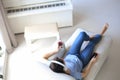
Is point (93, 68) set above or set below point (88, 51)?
below

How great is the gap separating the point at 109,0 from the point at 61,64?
157 centimetres

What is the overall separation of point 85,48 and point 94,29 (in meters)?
0.61

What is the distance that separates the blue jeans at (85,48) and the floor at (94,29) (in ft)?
0.93

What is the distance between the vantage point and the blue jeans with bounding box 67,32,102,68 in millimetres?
1964

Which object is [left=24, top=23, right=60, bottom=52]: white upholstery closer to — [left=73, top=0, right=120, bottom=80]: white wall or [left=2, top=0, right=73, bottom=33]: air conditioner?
[left=2, top=0, right=73, bottom=33]: air conditioner

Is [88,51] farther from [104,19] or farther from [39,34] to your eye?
[104,19]

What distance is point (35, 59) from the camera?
1969 mm

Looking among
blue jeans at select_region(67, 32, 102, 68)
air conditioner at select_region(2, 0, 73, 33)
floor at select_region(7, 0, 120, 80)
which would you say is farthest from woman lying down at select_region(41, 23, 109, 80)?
air conditioner at select_region(2, 0, 73, 33)

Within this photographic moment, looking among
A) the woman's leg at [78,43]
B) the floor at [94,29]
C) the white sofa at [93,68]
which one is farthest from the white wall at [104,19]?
the woman's leg at [78,43]

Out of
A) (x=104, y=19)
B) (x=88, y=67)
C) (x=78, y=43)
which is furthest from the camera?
(x=104, y=19)

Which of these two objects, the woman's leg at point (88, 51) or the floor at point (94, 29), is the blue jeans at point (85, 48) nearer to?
the woman's leg at point (88, 51)

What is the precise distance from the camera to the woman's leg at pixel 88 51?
1953 mm

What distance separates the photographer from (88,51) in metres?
1.97

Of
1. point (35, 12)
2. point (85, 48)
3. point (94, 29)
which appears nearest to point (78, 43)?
point (85, 48)
